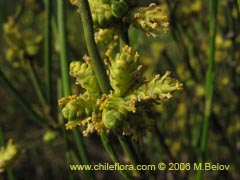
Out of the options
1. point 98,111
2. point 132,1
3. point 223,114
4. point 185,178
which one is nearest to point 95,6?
point 132,1

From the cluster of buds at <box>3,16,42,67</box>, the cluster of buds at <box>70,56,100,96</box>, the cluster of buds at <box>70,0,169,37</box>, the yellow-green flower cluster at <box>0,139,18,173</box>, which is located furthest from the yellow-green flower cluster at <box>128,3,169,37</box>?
the cluster of buds at <box>3,16,42,67</box>

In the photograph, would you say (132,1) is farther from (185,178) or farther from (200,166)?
(185,178)

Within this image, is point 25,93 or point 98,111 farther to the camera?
point 25,93

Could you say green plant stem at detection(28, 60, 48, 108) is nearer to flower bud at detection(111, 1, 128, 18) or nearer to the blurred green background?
the blurred green background

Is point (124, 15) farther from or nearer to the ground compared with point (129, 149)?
farther from the ground

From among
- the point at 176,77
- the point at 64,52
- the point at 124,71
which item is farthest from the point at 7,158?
the point at 176,77

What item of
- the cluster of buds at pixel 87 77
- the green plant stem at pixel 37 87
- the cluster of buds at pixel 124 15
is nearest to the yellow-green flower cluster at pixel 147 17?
the cluster of buds at pixel 124 15

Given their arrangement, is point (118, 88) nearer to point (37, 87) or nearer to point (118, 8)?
point (118, 8)

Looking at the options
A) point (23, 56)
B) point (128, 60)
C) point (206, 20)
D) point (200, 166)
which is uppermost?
point (128, 60)
